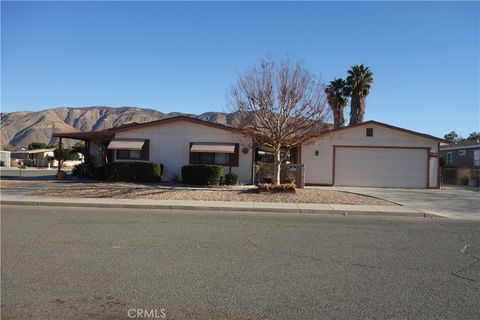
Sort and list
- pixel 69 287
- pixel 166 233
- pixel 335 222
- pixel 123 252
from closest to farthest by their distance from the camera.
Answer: pixel 69 287
pixel 123 252
pixel 166 233
pixel 335 222

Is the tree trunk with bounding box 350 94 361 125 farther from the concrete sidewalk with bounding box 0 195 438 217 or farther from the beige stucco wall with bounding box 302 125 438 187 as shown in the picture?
the concrete sidewalk with bounding box 0 195 438 217

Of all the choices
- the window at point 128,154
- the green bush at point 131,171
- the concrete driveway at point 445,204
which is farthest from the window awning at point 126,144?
the concrete driveway at point 445,204

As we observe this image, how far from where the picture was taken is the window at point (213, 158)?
26422 mm

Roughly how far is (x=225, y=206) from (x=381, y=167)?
14.0 meters

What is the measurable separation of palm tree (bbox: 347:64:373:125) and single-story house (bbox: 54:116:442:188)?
13.9m

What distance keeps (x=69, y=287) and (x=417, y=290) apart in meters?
4.56

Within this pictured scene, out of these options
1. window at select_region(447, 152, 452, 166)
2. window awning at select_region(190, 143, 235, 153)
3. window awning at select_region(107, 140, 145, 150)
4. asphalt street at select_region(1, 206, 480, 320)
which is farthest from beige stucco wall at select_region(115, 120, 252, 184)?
window at select_region(447, 152, 452, 166)

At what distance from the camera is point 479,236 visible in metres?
10.8

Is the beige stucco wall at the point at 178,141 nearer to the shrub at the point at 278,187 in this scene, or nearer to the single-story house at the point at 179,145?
the single-story house at the point at 179,145

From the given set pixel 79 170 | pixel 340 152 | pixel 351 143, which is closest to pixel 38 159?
pixel 79 170

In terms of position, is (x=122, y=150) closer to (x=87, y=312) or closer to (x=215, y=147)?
(x=215, y=147)

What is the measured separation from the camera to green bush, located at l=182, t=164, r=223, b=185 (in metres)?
23.2

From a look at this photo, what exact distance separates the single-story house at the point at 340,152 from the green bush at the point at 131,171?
2.02 m

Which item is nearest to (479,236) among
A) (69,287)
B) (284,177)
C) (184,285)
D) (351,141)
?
(184,285)
